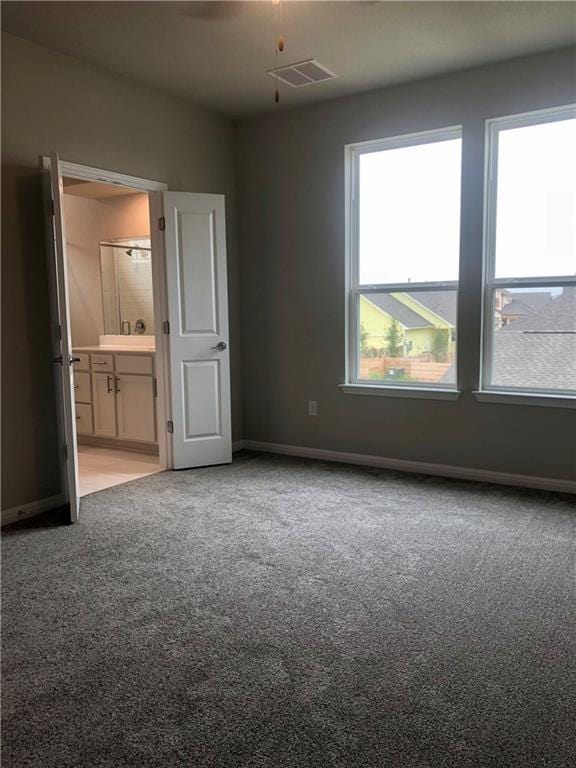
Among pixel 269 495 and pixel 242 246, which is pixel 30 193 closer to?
pixel 242 246

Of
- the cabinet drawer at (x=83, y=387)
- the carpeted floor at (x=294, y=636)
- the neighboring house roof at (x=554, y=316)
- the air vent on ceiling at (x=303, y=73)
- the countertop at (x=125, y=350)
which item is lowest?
the carpeted floor at (x=294, y=636)

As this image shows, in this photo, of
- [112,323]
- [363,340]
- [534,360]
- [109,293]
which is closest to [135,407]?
[112,323]

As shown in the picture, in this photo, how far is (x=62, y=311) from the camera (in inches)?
133

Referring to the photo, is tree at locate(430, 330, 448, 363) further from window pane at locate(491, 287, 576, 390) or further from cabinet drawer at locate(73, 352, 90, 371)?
cabinet drawer at locate(73, 352, 90, 371)

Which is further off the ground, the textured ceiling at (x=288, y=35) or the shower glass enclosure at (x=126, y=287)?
the textured ceiling at (x=288, y=35)

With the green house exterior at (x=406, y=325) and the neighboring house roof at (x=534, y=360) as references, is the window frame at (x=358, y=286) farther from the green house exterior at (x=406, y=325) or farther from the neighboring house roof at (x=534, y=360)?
the neighboring house roof at (x=534, y=360)

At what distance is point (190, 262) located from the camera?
14.4ft

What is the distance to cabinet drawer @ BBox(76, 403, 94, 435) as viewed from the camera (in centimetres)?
536

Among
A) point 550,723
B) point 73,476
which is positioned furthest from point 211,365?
point 550,723

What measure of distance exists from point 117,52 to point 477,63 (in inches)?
90.3

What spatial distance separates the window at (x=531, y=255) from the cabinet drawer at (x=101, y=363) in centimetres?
309

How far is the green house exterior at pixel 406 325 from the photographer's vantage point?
424 centimetres

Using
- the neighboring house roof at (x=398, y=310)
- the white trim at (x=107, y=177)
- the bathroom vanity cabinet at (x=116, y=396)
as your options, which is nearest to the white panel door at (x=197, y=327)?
the white trim at (x=107, y=177)

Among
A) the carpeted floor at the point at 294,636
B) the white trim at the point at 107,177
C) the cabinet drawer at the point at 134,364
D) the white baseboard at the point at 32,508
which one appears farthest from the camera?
the cabinet drawer at the point at 134,364
